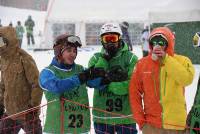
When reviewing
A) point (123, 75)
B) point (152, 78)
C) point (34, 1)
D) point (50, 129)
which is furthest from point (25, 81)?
point (34, 1)

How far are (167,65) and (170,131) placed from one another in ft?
1.73

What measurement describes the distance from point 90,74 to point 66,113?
45 cm

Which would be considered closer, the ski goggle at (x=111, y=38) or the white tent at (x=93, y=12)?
the ski goggle at (x=111, y=38)

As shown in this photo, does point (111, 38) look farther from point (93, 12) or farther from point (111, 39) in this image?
point (93, 12)

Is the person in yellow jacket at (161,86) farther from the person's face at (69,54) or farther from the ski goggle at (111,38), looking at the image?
the person's face at (69,54)

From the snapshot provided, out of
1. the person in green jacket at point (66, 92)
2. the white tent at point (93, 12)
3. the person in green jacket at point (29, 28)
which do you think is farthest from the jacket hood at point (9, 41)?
the person in green jacket at point (29, 28)

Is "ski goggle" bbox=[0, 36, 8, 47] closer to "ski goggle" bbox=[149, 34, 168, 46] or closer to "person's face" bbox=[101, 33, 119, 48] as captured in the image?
"person's face" bbox=[101, 33, 119, 48]

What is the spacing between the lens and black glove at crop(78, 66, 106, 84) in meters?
3.29

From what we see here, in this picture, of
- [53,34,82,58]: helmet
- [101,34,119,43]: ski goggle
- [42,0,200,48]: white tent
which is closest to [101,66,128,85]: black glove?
[101,34,119,43]: ski goggle

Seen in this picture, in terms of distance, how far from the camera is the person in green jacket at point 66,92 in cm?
336

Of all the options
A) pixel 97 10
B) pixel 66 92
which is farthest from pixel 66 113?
pixel 97 10

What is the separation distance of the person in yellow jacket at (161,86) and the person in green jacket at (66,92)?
34cm

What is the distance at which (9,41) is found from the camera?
12.5ft

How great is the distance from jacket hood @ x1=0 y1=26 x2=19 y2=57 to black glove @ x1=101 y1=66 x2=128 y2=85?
1018 millimetres
